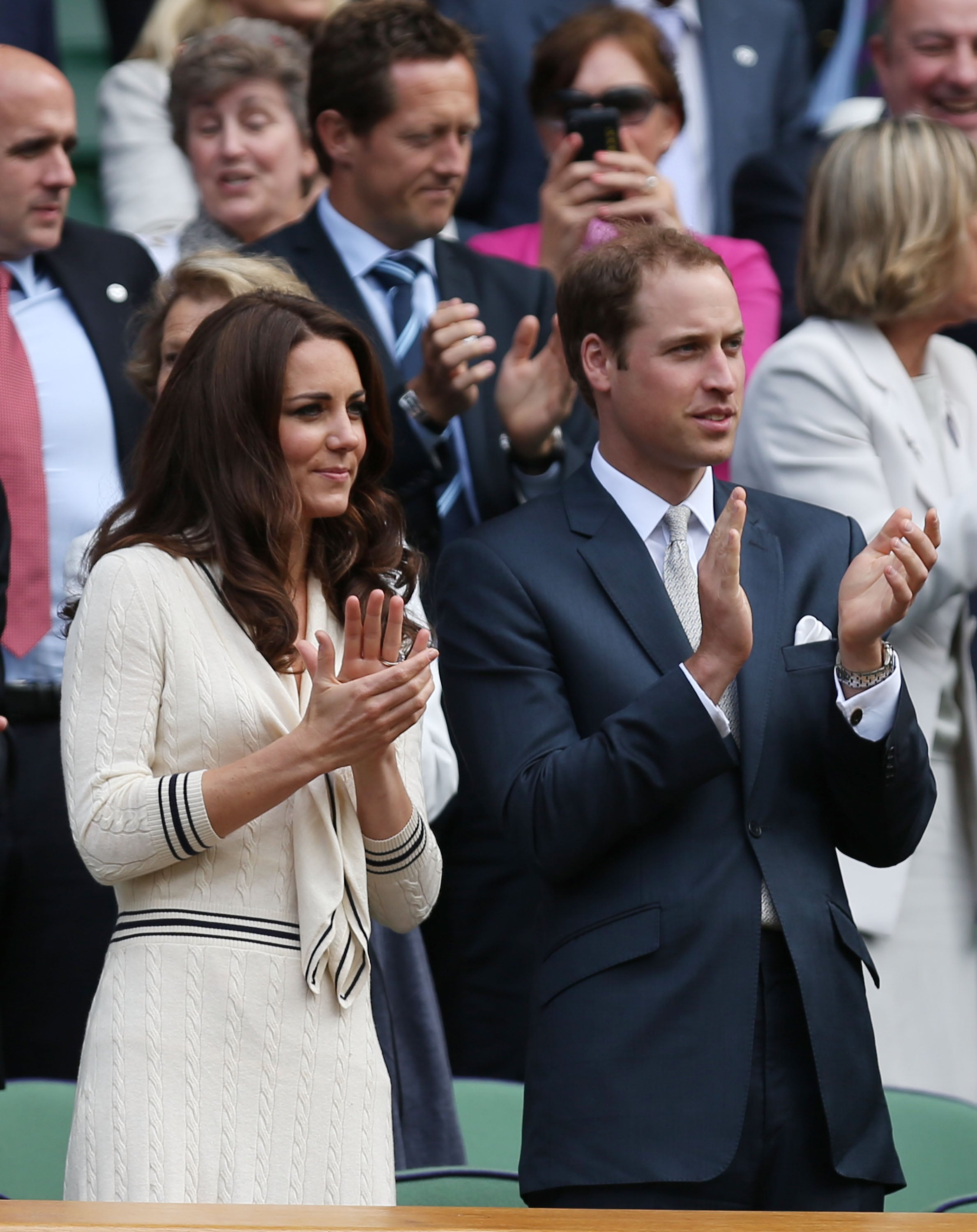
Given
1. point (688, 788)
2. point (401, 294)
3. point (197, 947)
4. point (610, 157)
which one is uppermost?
point (610, 157)

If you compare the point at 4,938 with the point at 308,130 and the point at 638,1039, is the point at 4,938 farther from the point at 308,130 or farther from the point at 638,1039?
the point at 308,130

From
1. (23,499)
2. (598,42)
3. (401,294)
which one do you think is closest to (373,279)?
(401,294)

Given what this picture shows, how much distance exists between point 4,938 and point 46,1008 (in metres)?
0.15

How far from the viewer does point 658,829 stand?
2.68m

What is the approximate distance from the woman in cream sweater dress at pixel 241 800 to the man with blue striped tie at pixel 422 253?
108cm

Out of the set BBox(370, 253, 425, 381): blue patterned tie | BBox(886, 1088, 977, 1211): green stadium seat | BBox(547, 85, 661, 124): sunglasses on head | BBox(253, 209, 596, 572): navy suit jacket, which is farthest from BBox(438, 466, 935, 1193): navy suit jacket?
BBox(547, 85, 661, 124): sunglasses on head

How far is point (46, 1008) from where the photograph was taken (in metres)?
3.64

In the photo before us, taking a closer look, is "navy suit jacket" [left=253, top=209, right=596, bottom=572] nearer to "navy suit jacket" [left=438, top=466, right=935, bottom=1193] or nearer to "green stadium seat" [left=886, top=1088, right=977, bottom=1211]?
"navy suit jacket" [left=438, top=466, right=935, bottom=1193]

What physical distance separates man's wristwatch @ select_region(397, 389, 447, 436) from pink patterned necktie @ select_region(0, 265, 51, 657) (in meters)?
0.72

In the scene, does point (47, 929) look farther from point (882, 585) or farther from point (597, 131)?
point (597, 131)

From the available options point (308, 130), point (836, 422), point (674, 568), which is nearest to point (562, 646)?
point (674, 568)

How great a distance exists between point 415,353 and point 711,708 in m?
1.67

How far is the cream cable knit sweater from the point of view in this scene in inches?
97.0

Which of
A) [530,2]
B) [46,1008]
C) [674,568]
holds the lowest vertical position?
[46,1008]
